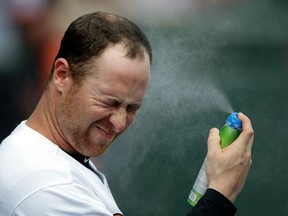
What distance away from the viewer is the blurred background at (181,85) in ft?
6.31

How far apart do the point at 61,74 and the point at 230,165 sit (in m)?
0.43

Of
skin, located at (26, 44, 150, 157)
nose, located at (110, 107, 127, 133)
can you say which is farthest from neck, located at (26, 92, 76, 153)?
nose, located at (110, 107, 127, 133)

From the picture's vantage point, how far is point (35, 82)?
6.74 ft

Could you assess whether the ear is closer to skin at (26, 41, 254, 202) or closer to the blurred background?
skin at (26, 41, 254, 202)

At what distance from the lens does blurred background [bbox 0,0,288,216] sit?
192 cm

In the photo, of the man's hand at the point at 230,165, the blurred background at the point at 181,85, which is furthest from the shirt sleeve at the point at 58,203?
the blurred background at the point at 181,85

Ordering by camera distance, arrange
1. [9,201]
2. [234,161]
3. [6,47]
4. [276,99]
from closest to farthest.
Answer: [9,201], [234,161], [276,99], [6,47]

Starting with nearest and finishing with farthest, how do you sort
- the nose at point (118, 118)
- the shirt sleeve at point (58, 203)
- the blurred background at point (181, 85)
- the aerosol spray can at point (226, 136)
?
the shirt sleeve at point (58, 203) → the nose at point (118, 118) → the aerosol spray can at point (226, 136) → the blurred background at point (181, 85)

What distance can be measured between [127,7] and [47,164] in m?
1.18

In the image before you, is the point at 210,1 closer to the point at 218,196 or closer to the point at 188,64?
the point at 188,64

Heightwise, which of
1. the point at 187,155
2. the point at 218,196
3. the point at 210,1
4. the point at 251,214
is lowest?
the point at 251,214

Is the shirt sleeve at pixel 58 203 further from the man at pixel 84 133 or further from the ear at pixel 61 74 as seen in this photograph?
Result: the ear at pixel 61 74

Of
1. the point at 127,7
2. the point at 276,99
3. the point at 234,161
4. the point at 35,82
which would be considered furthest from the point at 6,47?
the point at 234,161

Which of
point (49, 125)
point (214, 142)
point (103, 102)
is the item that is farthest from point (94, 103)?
point (214, 142)
